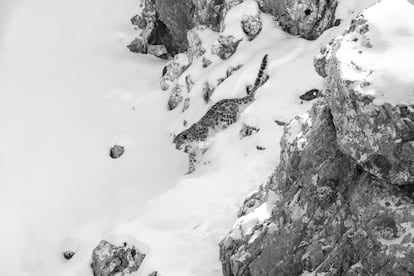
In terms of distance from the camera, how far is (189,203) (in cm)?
1628

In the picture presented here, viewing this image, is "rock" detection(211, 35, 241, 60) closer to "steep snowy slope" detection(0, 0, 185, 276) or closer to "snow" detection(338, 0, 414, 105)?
"steep snowy slope" detection(0, 0, 185, 276)

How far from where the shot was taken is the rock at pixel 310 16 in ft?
70.0

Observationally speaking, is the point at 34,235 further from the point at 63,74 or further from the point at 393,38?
the point at 393,38

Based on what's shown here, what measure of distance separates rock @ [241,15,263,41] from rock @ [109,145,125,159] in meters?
7.25

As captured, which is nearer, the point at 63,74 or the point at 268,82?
the point at 268,82

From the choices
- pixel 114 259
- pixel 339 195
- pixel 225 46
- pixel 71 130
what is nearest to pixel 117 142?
pixel 71 130

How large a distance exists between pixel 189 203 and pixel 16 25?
2316 cm

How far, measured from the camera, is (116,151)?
76.5 feet

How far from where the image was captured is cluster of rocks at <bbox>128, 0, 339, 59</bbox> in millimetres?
21422

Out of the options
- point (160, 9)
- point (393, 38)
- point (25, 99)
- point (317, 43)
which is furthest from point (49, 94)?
point (393, 38)

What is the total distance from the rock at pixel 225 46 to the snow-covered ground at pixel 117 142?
0.33 meters

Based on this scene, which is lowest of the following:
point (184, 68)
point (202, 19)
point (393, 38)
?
point (184, 68)

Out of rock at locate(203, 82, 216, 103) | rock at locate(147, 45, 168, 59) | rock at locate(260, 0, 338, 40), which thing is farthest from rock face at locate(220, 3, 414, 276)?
rock at locate(147, 45, 168, 59)

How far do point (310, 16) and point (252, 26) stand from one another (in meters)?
2.41
